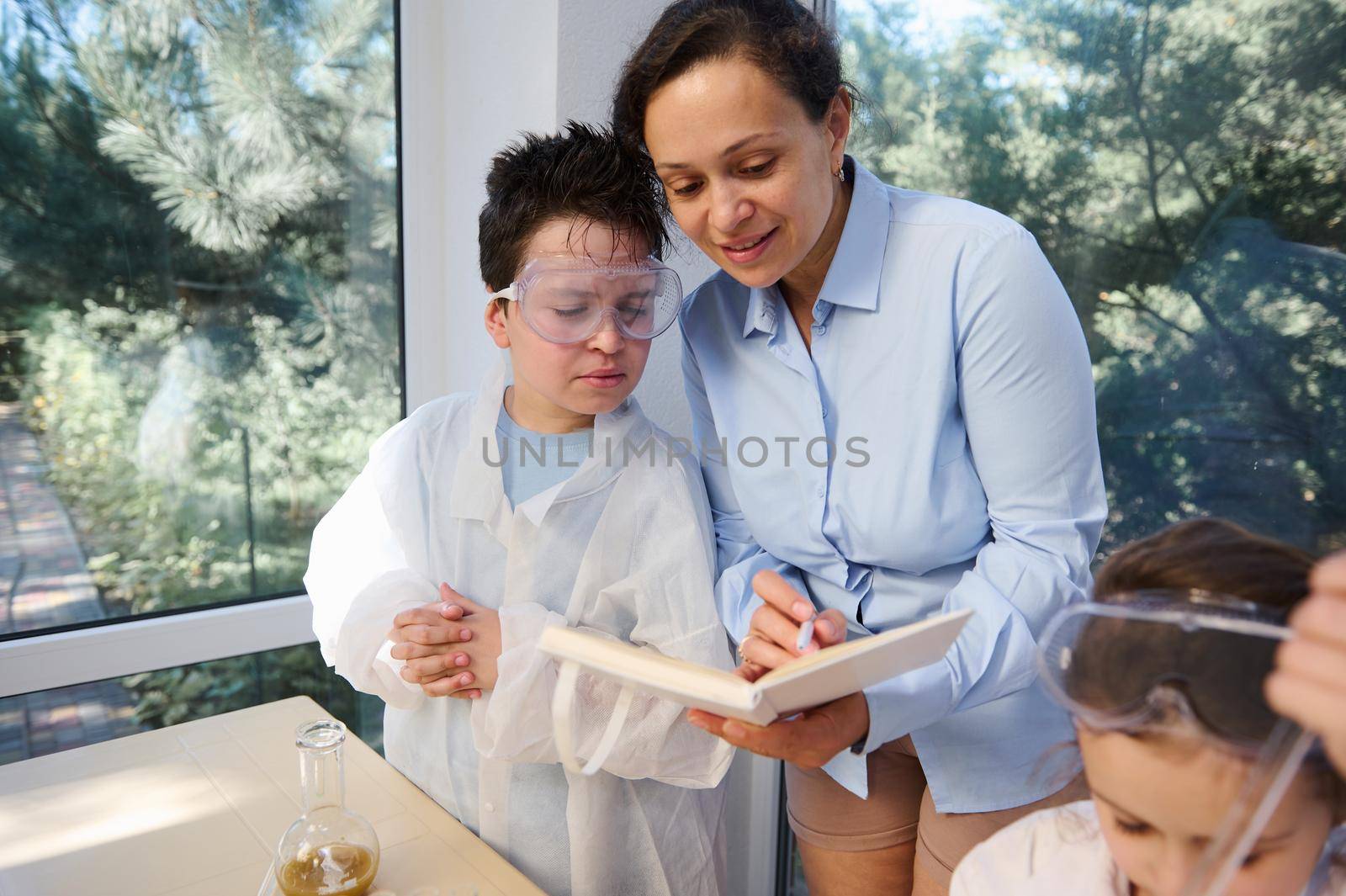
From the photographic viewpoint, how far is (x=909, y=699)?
1119mm

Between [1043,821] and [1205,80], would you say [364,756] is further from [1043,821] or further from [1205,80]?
[1205,80]

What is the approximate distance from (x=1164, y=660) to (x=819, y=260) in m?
0.84

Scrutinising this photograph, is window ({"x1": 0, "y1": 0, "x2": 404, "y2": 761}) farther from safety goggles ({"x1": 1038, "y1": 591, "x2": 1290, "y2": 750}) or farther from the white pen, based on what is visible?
safety goggles ({"x1": 1038, "y1": 591, "x2": 1290, "y2": 750})

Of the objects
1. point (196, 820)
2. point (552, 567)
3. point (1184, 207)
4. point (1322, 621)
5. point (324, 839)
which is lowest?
point (196, 820)

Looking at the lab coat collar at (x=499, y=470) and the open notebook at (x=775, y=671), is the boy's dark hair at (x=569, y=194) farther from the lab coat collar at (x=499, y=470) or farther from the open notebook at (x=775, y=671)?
the open notebook at (x=775, y=671)

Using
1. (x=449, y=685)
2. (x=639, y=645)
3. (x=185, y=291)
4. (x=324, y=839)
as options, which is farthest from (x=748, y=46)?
(x=185, y=291)

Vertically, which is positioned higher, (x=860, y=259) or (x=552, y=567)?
(x=860, y=259)

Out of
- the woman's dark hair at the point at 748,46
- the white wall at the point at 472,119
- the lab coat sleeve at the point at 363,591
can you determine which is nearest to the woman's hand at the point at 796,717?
the lab coat sleeve at the point at 363,591

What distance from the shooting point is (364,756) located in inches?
56.1

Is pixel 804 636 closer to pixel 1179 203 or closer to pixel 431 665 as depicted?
pixel 431 665

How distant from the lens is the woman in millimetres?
1146

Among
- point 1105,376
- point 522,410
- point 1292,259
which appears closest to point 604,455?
point 522,410

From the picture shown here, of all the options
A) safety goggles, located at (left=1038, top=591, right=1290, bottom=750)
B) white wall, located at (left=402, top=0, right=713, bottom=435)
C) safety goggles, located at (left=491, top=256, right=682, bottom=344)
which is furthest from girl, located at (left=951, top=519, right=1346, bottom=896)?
white wall, located at (left=402, top=0, right=713, bottom=435)

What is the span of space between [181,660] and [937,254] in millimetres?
1842
